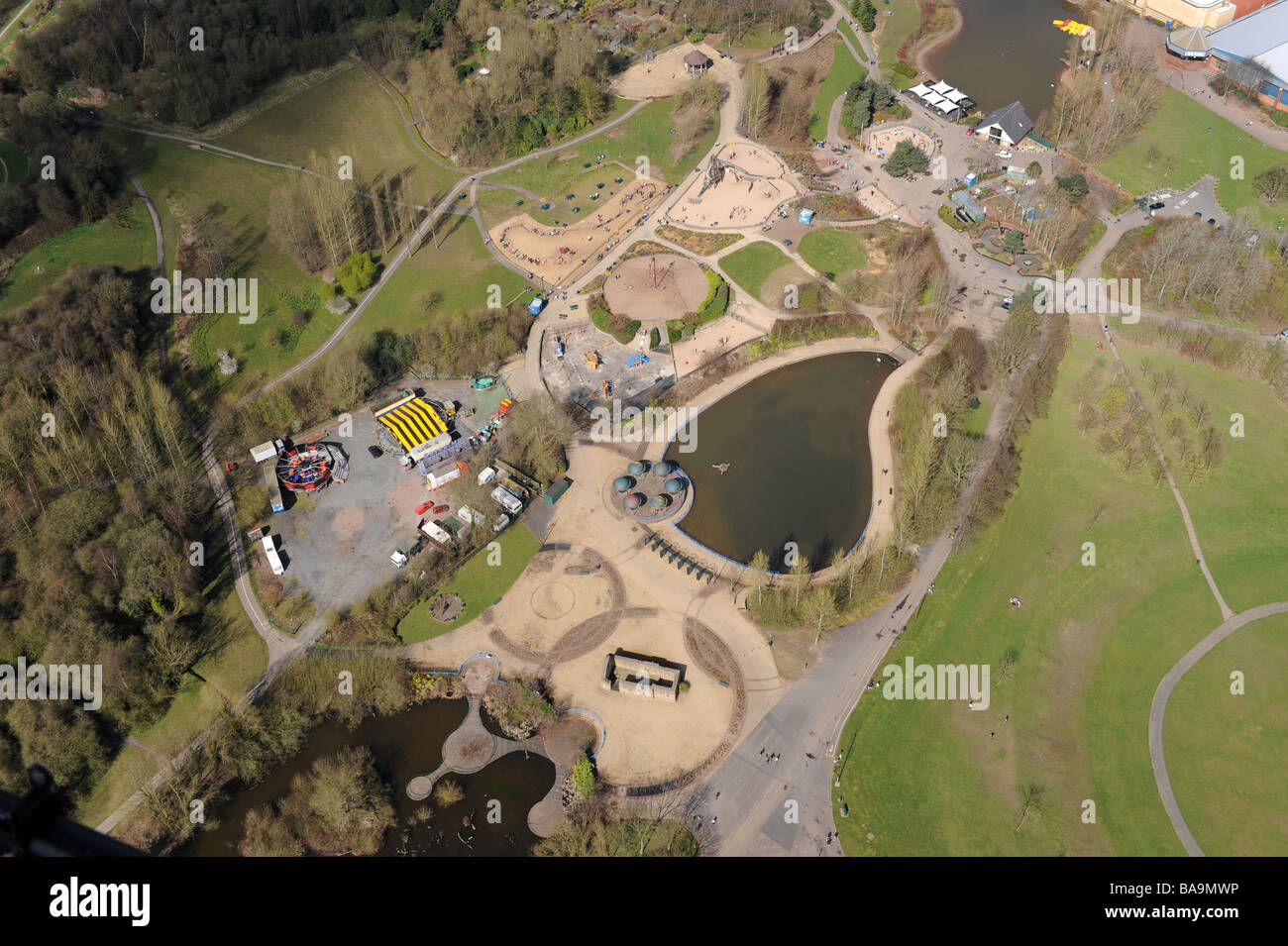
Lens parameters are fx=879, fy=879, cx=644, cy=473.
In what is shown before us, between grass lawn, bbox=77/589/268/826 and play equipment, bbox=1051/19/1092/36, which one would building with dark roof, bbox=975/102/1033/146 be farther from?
grass lawn, bbox=77/589/268/826

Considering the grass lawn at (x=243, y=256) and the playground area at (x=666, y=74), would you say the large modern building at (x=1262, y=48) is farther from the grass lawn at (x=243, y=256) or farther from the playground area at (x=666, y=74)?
the grass lawn at (x=243, y=256)

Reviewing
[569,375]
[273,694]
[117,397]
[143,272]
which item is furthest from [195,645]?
[143,272]

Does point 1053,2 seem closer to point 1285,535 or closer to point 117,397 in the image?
point 1285,535

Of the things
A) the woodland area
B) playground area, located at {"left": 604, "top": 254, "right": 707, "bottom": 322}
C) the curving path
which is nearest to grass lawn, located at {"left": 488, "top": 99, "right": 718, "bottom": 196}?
playground area, located at {"left": 604, "top": 254, "right": 707, "bottom": 322}

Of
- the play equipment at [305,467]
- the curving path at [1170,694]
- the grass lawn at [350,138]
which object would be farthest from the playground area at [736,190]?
the curving path at [1170,694]

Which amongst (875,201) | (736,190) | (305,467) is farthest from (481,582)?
(875,201)

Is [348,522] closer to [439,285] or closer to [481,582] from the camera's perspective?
[481,582]
